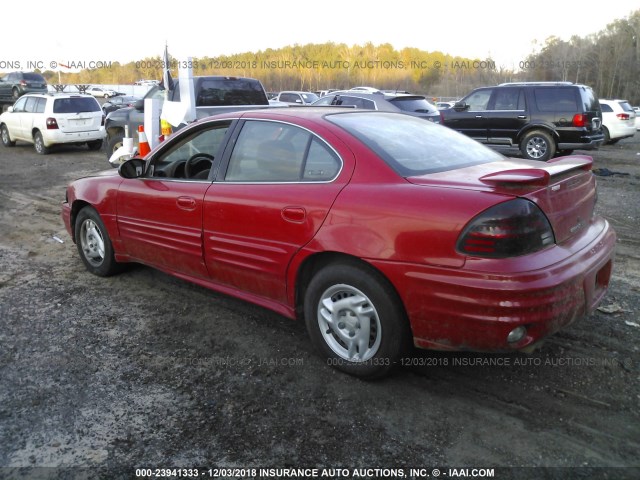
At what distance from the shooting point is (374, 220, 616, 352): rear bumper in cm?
257

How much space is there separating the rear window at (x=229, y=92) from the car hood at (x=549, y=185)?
23.6 feet

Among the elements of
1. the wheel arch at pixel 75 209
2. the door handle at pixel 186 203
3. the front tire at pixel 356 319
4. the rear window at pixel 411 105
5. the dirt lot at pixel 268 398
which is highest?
the rear window at pixel 411 105

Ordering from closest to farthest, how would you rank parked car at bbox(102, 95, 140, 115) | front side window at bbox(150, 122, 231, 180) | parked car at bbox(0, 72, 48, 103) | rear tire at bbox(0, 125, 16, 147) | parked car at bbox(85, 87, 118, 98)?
front side window at bbox(150, 122, 231, 180) < rear tire at bbox(0, 125, 16, 147) < parked car at bbox(102, 95, 140, 115) < parked car at bbox(0, 72, 48, 103) < parked car at bbox(85, 87, 118, 98)

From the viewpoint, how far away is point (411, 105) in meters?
12.5

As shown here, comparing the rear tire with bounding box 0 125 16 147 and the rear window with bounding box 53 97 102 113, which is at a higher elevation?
the rear window with bounding box 53 97 102 113

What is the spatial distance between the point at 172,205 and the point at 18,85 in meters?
26.3

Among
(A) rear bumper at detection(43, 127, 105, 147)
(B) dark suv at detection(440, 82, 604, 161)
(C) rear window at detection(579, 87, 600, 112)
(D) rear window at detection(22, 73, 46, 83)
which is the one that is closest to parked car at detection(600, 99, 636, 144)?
(B) dark suv at detection(440, 82, 604, 161)

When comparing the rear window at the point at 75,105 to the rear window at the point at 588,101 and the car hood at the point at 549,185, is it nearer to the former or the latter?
the rear window at the point at 588,101

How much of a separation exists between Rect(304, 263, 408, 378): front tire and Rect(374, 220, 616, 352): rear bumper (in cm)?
10

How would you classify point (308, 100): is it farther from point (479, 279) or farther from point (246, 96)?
point (479, 279)

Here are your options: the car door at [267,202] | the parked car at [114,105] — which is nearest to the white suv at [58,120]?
the parked car at [114,105]

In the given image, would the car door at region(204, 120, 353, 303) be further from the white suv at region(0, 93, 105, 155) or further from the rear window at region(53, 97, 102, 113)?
the rear window at region(53, 97, 102, 113)

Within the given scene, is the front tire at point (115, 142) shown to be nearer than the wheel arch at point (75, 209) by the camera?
No

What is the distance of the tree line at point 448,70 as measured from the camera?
2016 inches
